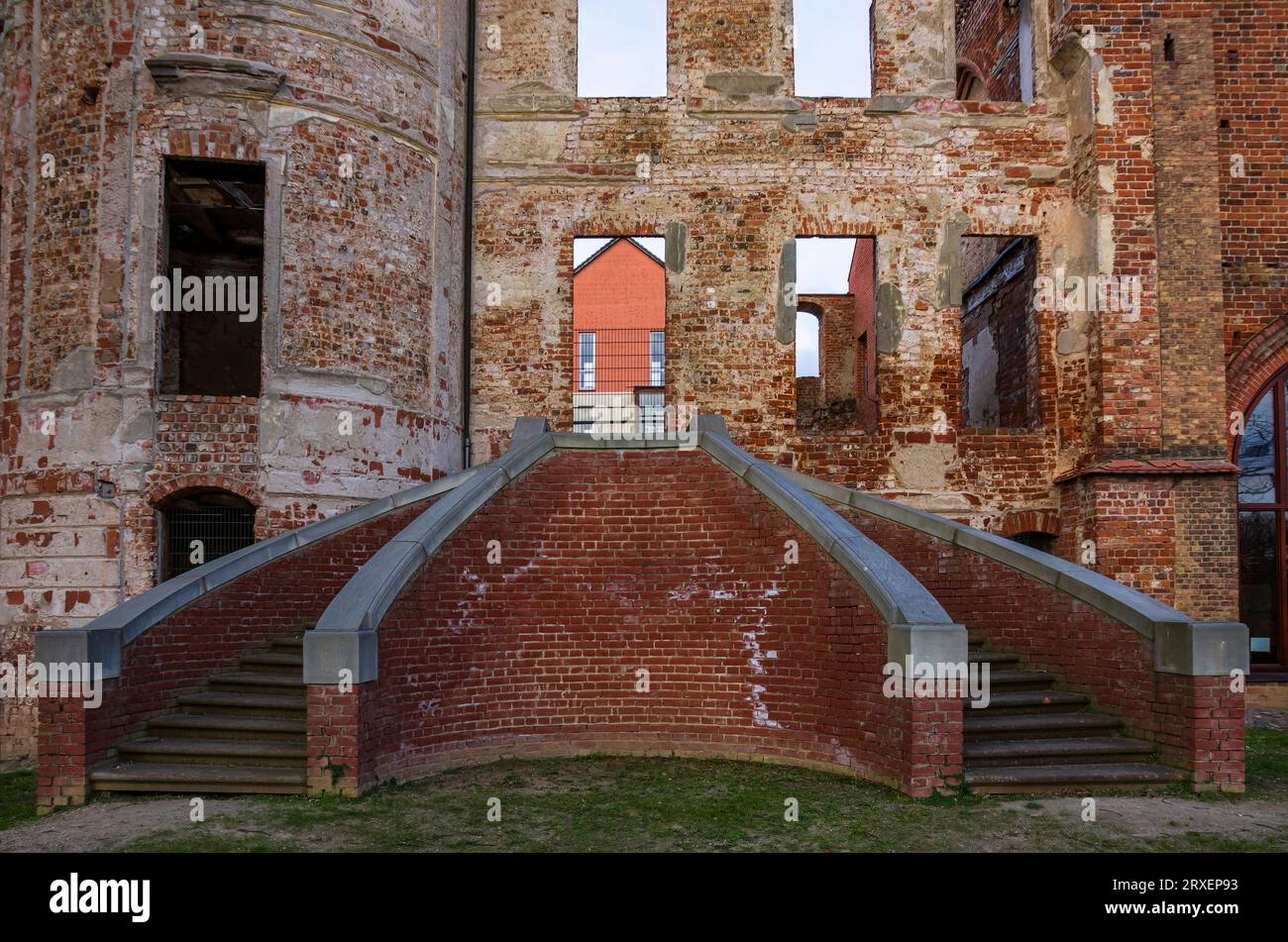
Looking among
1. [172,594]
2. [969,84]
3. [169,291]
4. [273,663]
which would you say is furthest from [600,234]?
[969,84]

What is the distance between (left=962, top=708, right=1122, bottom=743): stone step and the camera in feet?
25.3

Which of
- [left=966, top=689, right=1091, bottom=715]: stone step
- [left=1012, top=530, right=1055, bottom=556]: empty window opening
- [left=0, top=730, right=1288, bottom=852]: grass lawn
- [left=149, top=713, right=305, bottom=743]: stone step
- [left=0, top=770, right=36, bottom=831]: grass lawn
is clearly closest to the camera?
[left=0, top=730, right=1288, bottom=852]: grass lawn

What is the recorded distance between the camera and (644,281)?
39.4 m

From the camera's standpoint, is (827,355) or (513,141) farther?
(827,355)

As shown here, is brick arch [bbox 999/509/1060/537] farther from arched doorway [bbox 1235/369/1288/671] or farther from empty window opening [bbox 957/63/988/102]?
empty window opening [bbox 957/63/988/102]

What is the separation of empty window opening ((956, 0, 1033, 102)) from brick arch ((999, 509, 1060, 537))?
18.7 feet

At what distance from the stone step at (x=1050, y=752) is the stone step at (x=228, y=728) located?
4.95 m

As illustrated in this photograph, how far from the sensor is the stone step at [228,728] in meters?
7.50

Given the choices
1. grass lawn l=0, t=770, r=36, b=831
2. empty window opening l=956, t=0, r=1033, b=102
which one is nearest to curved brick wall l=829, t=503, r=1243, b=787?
grass lawn l=0, t=770, r=36, b=831

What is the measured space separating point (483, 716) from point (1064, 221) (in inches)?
401

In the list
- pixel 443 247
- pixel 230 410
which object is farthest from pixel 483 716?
pixel 443 247

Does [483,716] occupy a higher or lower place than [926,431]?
lower

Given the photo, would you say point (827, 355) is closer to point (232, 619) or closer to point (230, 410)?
point (230, 410)

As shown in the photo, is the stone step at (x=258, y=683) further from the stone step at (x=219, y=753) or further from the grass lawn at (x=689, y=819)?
the grass lawn at (x=689, y=819)
